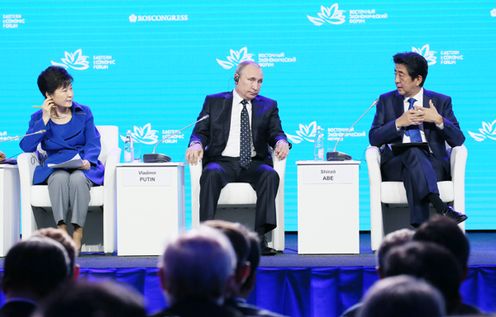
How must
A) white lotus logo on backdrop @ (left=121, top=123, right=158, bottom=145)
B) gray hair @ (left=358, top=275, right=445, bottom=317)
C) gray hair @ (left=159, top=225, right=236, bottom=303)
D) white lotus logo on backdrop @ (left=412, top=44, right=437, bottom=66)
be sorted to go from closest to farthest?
gray hair @ (left=358, top=275, right=445, bottom=317) < gray hair @ (left=159, top=225, right=236, bottom=303) < white lotus logo on backdrop @ (left=412, top=44, right=437, bottom=66) < white lotus logo on backdrop @ (left=121, top=123, right=158, bottom=145)

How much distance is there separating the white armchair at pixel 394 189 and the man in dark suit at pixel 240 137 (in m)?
0.53

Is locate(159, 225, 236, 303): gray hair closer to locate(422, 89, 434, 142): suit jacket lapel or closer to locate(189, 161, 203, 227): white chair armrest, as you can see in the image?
locate(189, 161, 203, 227): white chair armrest

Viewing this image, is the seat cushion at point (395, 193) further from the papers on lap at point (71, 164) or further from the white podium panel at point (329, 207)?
the papers on lap at point (71, 164)

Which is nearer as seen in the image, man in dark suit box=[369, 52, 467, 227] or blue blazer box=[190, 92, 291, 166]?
man in dark suit box=[369, 52, 467, 227]

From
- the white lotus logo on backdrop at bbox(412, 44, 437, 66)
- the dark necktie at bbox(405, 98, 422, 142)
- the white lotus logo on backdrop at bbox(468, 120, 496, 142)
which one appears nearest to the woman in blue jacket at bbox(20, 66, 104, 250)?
the dark necktie at bbox(405, 98, 422, 142)

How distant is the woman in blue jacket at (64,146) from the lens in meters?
5.46

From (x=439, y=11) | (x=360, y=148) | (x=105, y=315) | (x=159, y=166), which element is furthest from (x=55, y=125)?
(x=105, y=315)

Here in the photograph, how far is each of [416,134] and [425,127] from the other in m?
0.07

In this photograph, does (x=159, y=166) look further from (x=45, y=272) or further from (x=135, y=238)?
(x=45, y=272)

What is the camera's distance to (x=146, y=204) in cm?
551

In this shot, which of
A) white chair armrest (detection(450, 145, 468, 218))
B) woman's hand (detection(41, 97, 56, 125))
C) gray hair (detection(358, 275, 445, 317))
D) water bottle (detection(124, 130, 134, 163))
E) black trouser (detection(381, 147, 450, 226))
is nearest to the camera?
gray hair (detection(358, 275, 445, 317))

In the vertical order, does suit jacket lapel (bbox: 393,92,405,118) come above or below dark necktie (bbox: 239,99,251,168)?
above

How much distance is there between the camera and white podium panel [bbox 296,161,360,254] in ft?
17.9

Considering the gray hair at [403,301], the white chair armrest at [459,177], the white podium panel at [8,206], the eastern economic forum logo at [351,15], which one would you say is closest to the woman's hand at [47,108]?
the white podium panel at [8,206]
